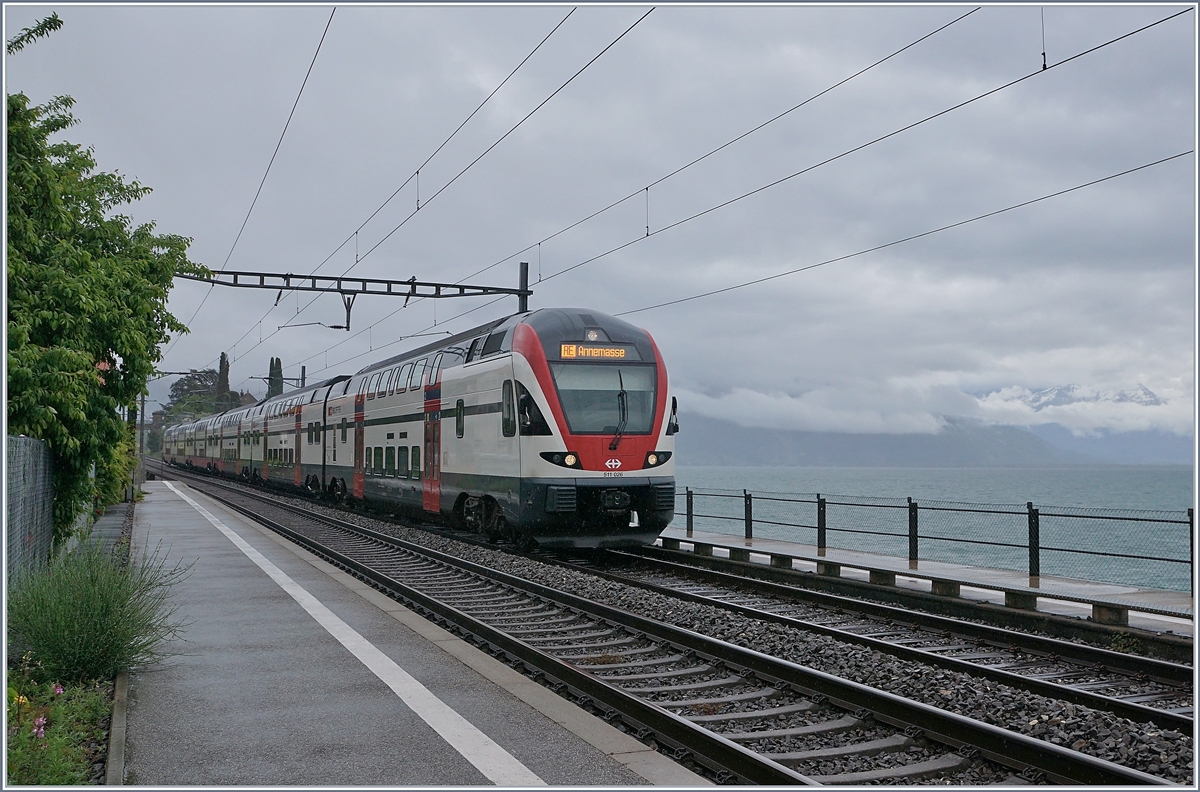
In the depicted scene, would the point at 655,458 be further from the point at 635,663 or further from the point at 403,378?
the point at 403,378

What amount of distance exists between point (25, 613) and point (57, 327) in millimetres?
4581

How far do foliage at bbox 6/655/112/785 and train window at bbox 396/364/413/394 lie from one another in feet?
50.6

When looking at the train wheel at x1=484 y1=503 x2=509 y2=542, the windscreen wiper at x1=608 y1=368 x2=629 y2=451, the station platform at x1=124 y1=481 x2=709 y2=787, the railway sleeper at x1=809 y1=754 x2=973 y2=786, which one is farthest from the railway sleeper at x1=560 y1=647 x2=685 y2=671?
the train wheel at x1=484 y1=503 x2=509 y2=542

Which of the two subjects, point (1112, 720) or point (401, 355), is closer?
point (1112, 720)

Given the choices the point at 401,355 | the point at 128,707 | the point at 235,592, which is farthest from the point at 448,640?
the point at 401,355

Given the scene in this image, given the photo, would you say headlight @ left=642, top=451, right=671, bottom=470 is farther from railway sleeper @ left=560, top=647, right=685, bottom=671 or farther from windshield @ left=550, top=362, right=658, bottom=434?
railway sleeper @ left=560, top=647, right=685, bottom=671

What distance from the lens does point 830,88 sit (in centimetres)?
1396

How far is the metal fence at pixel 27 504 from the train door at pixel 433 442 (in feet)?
24.9

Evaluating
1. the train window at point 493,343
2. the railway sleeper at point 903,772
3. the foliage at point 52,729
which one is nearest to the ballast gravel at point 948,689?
the railway sleeper at point 903,772

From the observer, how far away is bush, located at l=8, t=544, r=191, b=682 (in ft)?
25.0

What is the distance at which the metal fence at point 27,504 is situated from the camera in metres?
9.04

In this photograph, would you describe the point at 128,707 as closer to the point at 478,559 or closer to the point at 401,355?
the point at 478,559

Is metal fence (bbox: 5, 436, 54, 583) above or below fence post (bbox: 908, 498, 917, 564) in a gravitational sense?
above

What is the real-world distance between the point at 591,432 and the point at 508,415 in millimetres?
1397
